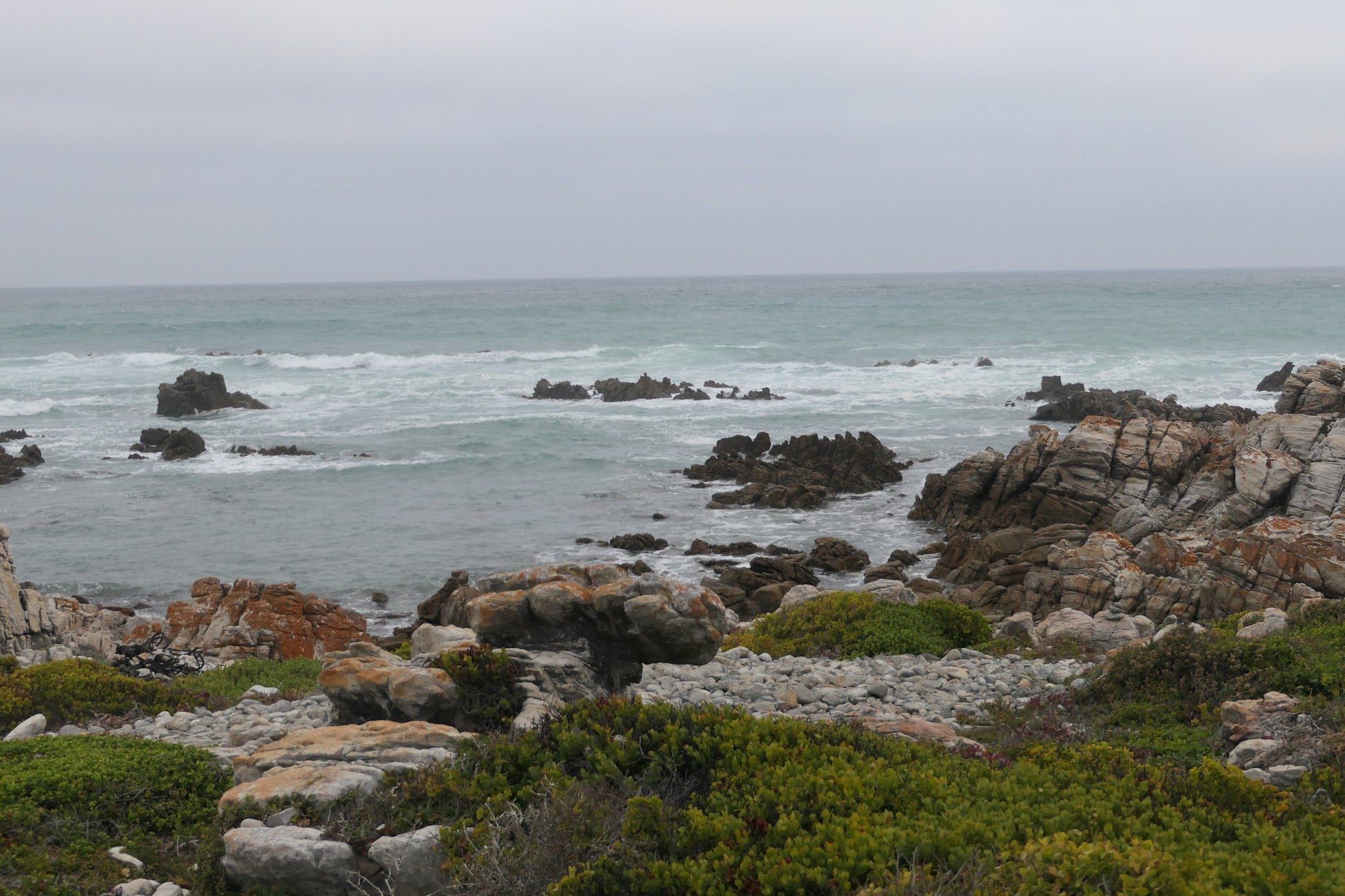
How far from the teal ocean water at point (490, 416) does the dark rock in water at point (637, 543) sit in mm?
607

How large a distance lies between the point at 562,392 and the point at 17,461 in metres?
25.1

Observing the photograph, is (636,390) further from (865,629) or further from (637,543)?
(865,629)

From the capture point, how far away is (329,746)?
772 cm

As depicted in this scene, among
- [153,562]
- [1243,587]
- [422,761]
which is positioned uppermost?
[422,761]

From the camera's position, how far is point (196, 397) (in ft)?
164

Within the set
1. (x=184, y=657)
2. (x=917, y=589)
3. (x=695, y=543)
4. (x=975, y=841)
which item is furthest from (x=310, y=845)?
(x=695, y=543)

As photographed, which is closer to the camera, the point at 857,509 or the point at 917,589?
the point at 917,589

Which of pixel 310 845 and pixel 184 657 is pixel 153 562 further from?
pixel 310 845

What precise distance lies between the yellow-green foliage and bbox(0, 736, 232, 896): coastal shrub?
7920mm

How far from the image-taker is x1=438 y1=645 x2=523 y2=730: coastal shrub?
28.4ft

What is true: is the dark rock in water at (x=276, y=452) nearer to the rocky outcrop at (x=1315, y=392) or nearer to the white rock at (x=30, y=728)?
the white rock at (x=30, y=728)

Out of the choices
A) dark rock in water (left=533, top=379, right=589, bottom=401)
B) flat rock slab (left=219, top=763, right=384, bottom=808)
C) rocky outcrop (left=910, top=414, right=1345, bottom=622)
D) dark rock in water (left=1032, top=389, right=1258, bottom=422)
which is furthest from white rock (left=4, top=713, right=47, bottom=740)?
dark rock in water (left=533, top=379, right=589, bottom=401)

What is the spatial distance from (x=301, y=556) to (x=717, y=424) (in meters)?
22.1

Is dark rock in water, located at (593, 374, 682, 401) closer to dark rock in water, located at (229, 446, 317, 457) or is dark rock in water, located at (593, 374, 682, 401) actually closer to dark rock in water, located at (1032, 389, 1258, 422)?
dark rock in water, located at (229, 446, 317, 457)
